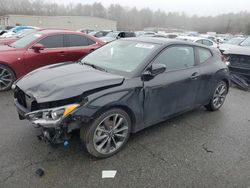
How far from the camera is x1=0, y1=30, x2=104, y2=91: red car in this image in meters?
5.23

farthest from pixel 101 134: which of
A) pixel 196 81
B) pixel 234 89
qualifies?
pixel 234 89

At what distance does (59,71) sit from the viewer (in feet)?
10.2

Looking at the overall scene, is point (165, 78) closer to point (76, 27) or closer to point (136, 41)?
point (136, 41)

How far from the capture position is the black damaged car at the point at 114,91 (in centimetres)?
249

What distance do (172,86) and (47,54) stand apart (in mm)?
3724

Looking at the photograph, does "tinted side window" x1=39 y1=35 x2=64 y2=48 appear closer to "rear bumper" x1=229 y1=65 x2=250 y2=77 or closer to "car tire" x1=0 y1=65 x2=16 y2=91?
"car tire" x1=0 y1=65 x2=16 y2=91

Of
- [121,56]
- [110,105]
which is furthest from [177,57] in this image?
[110,105]

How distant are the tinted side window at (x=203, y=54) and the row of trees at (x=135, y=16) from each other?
7003 cm

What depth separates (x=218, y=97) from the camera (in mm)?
4676

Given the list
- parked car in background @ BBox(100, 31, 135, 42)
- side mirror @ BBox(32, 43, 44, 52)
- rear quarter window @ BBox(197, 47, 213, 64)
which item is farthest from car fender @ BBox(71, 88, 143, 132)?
parked car in background @ BBox(100, 31, 135, 42)

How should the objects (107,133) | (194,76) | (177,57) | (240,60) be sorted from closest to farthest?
(107,133) < (177,57) < (194,76) < (240,60)

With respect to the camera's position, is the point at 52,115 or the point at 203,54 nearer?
the point at 52,115

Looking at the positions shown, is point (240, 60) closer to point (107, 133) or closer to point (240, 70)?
point (240, 70)

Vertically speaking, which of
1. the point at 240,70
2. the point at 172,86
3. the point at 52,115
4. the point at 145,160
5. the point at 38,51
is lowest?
the point at 145,160
